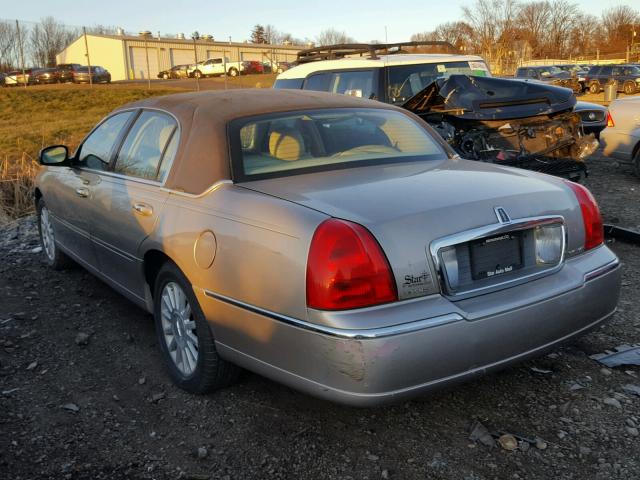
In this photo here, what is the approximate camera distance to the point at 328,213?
2.65 metres

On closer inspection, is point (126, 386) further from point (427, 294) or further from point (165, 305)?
point (427, 294)

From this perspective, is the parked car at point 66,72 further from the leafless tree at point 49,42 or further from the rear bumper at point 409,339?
the rear bumper at point 409,339

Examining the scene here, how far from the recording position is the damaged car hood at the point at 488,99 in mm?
6570

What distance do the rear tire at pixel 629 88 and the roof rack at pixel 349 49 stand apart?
74.7ft

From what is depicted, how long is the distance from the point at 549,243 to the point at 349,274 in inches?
42.3

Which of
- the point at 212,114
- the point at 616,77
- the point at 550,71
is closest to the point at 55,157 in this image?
the point at 212,114

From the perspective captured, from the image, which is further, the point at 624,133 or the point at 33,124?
the point at 33,124

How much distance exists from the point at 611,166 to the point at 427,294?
895 cm

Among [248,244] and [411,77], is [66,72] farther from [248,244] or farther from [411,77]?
[248,244]

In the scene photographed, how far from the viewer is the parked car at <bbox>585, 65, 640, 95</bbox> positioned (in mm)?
29609

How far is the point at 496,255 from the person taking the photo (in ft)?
9.19

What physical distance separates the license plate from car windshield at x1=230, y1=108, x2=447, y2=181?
0.97 m

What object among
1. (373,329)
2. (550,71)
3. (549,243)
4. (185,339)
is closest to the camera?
(373,329)

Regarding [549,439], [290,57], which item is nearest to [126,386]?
[549,439]
